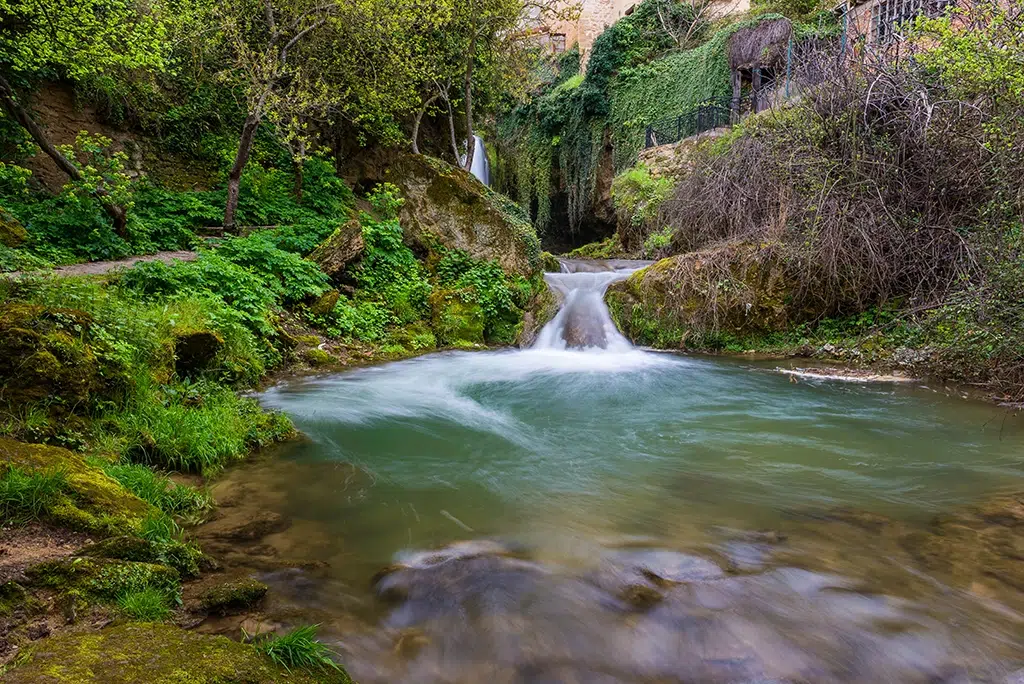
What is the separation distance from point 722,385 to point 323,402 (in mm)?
5336

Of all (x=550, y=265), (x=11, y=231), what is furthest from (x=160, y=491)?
(x=550, y=265)

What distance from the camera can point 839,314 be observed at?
10.1 metres

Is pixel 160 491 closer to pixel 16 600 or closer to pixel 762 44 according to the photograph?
pixel 16 600

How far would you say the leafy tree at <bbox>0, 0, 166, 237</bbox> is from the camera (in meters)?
8.15

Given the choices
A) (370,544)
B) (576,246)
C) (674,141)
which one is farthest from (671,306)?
(576,246)

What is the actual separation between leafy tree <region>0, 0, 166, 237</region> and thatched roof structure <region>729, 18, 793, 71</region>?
18070 mm

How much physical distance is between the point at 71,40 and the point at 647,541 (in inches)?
415

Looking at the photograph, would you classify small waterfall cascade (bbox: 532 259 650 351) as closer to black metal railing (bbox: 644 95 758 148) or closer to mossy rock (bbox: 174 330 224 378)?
mossy rock (bbox: 174 330 224 378)

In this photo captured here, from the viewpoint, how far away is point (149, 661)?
1.76m

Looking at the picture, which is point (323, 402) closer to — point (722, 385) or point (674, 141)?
point (722, 385)

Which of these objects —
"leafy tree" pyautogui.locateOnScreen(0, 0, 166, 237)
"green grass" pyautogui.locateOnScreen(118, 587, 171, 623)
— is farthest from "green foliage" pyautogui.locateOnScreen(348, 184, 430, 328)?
"green grass" pyautogui.locateOnScreen(118, 587, 171, 623)

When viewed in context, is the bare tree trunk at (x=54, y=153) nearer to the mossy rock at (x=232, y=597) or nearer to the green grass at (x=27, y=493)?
the green grass at (x=27, y=493)

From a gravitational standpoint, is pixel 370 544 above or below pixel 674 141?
below

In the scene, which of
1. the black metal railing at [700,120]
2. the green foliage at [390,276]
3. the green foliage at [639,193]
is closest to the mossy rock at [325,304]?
the green foliage at [390,276]
